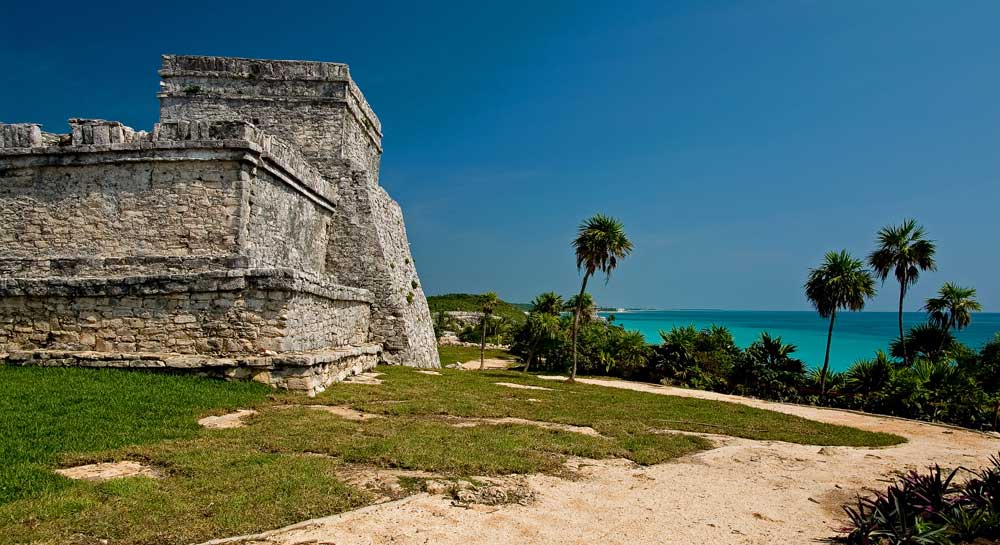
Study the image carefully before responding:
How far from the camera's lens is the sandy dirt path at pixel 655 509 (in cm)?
445

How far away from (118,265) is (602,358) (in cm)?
1827

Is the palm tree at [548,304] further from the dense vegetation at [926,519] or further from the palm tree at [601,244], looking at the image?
the dense vegetation at [926,519]

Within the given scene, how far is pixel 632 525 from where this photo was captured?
16.1 ft

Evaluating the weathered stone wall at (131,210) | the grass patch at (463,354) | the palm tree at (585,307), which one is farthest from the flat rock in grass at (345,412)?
the palm tree at (585,307)

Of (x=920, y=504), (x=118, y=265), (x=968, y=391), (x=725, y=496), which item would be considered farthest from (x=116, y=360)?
(x=968, y=391)

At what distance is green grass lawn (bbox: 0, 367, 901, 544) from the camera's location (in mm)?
4379

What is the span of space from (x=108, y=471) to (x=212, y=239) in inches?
293

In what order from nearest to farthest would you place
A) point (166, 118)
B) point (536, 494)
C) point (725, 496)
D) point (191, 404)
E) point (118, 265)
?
point (536, 494) → point (725, 496) → point (191, 404) → point (118, 265) → point (166, 118)

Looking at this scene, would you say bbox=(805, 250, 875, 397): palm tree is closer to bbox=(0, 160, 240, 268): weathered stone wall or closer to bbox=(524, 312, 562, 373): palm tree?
bbox=(524, 312, 562, 373): palm tree

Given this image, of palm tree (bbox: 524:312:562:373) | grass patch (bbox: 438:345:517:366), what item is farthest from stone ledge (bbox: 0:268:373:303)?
palm tree (bbox: 524:312:562:373)

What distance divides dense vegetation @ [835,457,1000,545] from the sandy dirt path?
0.41 meters

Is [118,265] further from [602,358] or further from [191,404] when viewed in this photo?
[602,358]

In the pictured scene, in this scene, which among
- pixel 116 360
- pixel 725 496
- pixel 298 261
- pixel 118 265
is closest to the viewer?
pixel 725 496

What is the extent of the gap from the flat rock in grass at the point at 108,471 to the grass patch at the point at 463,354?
18.9 meters
